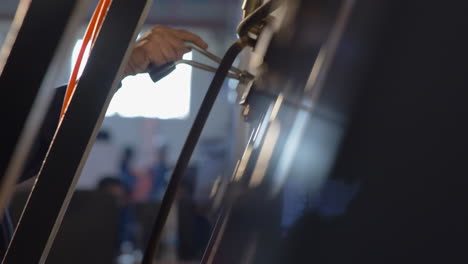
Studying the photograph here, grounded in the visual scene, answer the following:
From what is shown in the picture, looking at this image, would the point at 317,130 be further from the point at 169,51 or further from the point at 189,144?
the point at 169,51

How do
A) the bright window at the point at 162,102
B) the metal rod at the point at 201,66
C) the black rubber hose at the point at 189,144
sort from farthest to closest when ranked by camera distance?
the bright window at the point at 162,102 < the metal rod at the point at 201,66 < the black rubber hose at the point at 189,144

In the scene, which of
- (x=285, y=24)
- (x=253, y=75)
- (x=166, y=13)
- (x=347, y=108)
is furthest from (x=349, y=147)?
(x=166, y=13)

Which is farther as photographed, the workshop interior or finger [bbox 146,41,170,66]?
finger [bbox 146,41,170,66]

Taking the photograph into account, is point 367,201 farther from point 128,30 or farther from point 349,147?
point 128,30

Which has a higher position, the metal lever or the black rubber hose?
the metal lever

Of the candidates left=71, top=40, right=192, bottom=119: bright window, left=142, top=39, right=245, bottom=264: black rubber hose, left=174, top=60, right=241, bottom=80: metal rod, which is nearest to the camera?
left=142, top=39, right=245, bottom=264: black rubber hose

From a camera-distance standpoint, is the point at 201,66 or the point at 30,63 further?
Result: the point at 201,66

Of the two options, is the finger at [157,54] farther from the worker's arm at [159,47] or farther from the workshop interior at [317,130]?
the workshop interior at [317,130]

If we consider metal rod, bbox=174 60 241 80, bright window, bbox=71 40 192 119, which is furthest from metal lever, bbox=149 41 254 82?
bright window, bbox=71 40 192 119

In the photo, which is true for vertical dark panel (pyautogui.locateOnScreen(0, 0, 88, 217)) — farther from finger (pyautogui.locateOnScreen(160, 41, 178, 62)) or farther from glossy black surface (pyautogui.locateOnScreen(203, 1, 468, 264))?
finger (pyautogui.locateOnScreen(160, 41, 178, 62))

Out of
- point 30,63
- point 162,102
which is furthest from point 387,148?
point 162,102

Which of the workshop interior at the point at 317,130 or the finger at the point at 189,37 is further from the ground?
the finger at the point at 189,37

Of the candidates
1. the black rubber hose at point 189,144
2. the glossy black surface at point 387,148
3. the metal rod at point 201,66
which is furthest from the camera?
the metal rod at point 201,66

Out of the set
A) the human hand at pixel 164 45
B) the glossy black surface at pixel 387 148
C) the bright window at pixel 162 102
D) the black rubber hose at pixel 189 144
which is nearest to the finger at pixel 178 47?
the human hand at pixel 164 45
